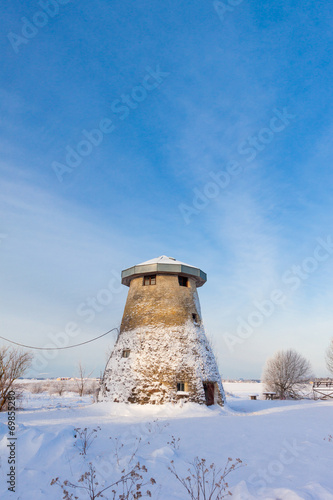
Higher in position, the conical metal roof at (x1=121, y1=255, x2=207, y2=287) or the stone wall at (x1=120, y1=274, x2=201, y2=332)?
the conical metal roof at (x1=121, y1=255, x2=207, y2=287)

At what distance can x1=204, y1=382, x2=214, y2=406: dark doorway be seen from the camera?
60.6 ft

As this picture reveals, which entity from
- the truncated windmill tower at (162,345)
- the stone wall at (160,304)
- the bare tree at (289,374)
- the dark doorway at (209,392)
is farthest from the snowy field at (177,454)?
the bare tree at (289,374)

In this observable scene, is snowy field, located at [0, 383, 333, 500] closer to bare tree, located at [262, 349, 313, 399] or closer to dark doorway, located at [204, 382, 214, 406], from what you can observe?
dark doorway, located at [204, 382, 214, 406]

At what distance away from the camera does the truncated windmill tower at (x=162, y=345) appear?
56.7ft

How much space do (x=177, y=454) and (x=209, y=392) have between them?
1170 cm

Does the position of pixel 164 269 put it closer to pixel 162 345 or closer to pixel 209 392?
pixel 162 345

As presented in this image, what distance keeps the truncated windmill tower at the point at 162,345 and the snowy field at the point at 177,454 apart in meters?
4.09

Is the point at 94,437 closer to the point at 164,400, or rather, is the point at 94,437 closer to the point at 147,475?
the point at 147,475

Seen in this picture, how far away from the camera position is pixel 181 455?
8.17m

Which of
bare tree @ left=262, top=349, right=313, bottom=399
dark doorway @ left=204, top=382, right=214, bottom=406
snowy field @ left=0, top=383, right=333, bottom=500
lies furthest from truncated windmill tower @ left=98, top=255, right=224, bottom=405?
bare tree @ left=262, top=349, right=313, bottom=399

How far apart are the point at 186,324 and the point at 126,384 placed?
5.09m

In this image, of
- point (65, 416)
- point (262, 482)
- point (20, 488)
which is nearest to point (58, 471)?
point (20, 488)

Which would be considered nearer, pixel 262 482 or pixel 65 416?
pixel 262 482

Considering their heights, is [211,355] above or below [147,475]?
above
